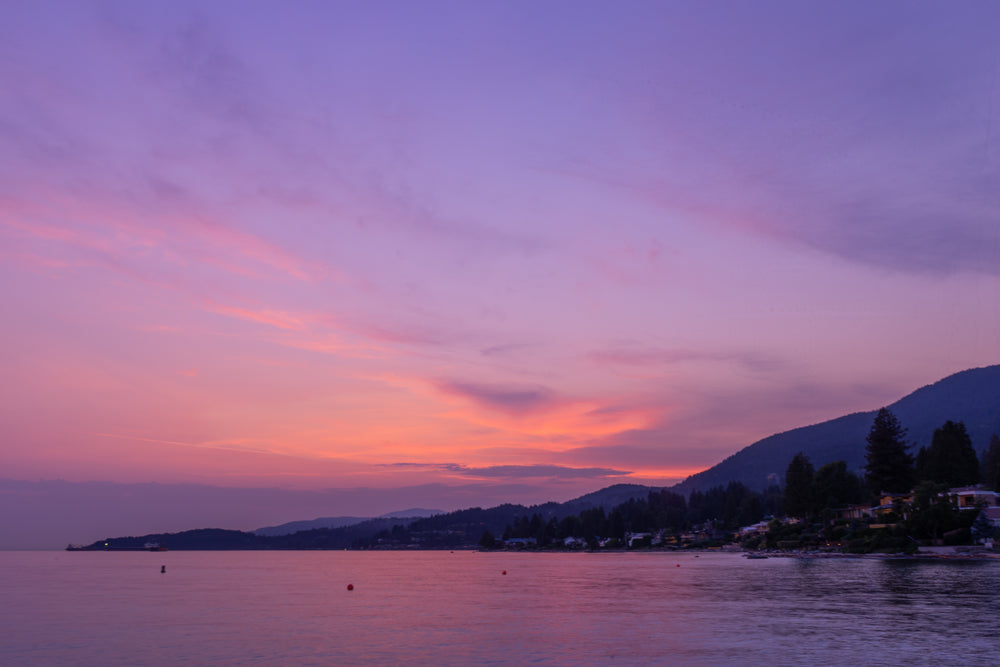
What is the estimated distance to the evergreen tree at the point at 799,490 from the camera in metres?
172

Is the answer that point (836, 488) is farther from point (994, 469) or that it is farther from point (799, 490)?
point (994, 469)

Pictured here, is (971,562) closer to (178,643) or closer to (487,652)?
(487,652)

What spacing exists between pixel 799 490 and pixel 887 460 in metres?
23.2

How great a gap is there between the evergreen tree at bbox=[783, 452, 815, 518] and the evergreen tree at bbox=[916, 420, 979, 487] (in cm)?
2376

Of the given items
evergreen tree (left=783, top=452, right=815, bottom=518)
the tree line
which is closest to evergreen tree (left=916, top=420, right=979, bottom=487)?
the tree line

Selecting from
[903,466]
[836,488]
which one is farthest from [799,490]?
[903,466]

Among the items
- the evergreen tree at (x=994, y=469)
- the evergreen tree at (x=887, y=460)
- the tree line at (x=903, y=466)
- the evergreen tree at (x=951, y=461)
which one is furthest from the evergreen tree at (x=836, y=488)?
the evergreen tree at (x=994, y=469)

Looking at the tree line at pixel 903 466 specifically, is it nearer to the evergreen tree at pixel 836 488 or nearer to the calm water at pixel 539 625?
the evergreen tree at pixel 836 488

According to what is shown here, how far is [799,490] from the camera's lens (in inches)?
6791

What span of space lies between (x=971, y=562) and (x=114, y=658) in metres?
105

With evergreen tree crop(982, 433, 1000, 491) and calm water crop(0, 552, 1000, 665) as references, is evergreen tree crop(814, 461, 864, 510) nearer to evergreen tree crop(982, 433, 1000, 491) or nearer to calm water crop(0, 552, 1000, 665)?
evergreen tree crop(982, 433, 1000, 491)

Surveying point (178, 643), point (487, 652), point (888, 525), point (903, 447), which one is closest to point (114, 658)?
point (178, 643)

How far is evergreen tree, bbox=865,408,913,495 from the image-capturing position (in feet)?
500

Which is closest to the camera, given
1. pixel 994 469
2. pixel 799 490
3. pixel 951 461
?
pixel 951 461
